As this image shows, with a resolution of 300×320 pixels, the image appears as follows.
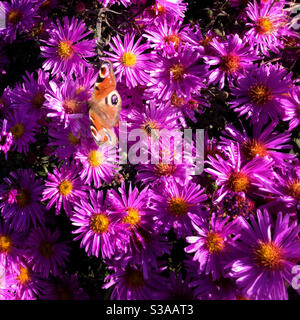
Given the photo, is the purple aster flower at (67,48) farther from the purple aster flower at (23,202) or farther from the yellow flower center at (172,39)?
the purple aster flower at (23,202)

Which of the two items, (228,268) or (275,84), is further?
(275,84)

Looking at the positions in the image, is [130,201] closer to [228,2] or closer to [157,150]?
[157,150]

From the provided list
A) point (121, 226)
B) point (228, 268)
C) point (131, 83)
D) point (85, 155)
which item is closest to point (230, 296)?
point (228, 268)

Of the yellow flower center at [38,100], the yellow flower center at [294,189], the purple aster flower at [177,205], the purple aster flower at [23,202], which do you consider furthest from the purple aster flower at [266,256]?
the yellow flower center at [38,100]

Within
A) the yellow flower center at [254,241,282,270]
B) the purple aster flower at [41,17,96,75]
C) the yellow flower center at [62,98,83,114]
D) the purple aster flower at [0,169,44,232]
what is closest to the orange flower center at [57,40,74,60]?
the purple aster flower at [41,17,96,75]

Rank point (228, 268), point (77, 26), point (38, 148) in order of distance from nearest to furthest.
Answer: point (228, 268)
point (77, 26)
point (38, 148)

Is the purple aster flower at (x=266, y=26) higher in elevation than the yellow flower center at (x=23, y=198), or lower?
higher
